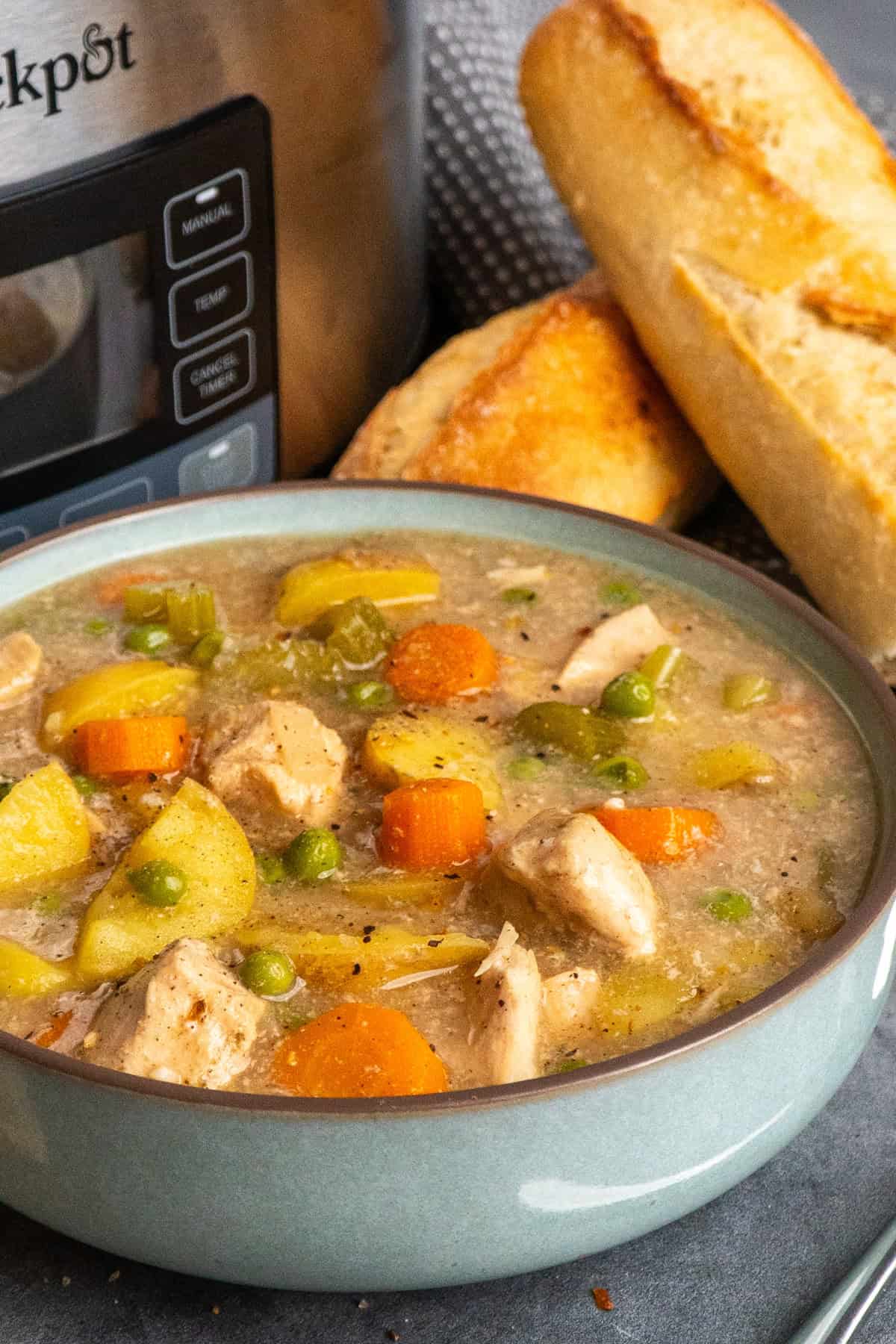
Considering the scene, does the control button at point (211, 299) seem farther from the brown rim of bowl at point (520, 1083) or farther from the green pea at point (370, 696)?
the brown rim of bowl at point (520, 1083)

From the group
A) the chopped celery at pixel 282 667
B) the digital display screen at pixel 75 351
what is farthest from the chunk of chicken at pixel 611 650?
the digital display screen at pixel 75 351

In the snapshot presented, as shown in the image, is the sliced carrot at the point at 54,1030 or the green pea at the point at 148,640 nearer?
the sliced carrot at the point at 54,1030

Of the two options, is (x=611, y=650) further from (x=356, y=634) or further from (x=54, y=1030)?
(x=54, y=1030)

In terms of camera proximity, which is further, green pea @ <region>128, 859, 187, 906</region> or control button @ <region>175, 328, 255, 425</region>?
control button @ <region>175, 328, 255, 425</region>

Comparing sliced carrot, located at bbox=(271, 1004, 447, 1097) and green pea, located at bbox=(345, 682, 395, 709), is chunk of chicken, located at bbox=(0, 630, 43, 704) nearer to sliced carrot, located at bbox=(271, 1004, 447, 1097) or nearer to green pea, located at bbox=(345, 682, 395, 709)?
green pea, located at bbox=(345, 682, 395, 709)

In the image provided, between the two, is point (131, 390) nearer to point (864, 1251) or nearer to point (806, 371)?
point (806, 371)

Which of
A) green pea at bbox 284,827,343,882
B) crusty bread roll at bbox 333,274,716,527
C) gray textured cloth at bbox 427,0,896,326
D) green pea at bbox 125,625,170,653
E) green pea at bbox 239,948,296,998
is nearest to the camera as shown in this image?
green pea at bbox 239,948,296,998

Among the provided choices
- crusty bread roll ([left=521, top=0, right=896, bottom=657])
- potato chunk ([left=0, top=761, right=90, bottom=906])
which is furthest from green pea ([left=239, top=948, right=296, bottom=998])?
crusty bread roll ([left=521, top=0, right=896, bottom=657])
